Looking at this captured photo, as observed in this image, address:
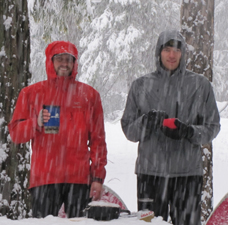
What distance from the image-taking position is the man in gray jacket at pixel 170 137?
11.5ft

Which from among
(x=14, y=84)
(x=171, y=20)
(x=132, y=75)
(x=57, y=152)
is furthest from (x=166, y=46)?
(x=171, y=20)

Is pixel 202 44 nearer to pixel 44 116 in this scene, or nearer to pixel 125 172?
pixel 44 116

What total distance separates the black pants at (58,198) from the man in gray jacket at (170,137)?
57cm

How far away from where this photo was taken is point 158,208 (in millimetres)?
3559

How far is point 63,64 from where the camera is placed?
352 centimetres

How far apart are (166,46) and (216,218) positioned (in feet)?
5.26

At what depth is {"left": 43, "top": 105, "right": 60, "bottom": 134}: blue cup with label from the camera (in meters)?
3.06

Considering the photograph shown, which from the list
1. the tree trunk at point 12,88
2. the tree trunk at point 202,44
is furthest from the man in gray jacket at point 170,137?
the tree trunk at point 202,44

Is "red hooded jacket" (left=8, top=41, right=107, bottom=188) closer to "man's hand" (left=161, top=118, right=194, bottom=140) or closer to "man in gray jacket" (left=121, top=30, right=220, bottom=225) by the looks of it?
"man in gray jacket" (left=121, top=30, right=220, bottom=225)

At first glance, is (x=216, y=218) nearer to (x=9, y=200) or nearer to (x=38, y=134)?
(x=38, y=134)

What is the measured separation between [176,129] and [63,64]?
1159 millimetres

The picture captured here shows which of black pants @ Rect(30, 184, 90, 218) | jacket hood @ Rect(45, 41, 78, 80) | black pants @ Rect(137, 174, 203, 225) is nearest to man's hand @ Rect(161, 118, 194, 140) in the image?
black pants @ Rect(137, 174, 203, 225)

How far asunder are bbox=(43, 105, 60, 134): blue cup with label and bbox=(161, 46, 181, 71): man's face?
1178 millimetres

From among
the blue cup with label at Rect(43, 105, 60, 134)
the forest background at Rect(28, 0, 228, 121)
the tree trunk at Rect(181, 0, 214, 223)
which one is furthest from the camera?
the forest background at Rect(28, 0, 228, 121)
